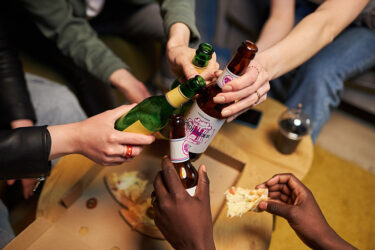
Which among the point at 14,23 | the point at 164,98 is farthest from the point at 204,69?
the point at 14,23

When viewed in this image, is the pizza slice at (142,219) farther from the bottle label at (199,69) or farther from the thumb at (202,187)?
the bottle label at (199,69)

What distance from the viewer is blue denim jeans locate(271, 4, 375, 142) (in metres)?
1.27

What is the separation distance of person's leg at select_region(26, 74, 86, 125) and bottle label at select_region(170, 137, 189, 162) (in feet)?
2.47

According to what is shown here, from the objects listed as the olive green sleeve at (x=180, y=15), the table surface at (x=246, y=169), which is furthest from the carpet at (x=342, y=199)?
the olive green sleeve at (x=180, y=15)

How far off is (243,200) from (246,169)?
16 cm

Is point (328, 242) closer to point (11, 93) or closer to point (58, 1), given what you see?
point (11, 93)

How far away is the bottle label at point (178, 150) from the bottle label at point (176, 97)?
109 mm

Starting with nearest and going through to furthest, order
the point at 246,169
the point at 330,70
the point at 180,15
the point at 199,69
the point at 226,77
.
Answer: the point at 226,77 → the point at 199,69 → the point at 246,169 → the point at 180,15 → the point at 330,70

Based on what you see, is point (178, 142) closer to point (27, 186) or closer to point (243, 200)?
point (243, 200)

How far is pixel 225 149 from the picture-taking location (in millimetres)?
908

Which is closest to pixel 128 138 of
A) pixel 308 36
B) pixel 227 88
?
pixel 227 88

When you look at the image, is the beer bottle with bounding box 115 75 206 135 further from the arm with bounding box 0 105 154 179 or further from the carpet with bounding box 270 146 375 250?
the carpet with bounding box 270 146 375 250

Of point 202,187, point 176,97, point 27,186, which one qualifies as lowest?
point 27,186

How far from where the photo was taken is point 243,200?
2.37 feet
